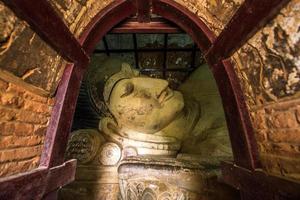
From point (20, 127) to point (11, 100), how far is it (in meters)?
0.21

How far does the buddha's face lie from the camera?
142 inches

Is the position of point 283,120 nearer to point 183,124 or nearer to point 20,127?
point 20,127

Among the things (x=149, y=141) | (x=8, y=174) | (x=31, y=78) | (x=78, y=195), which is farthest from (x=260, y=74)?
(x=78, y=195)

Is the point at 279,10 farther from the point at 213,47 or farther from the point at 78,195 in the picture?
the point at 78,195

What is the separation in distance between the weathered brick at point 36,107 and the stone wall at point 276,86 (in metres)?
1.61

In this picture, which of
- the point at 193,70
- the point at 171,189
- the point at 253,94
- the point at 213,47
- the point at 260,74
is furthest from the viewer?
the point at 193,70

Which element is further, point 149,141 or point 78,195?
point 149,141

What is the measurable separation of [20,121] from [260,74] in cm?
172

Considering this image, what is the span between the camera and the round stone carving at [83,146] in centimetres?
346

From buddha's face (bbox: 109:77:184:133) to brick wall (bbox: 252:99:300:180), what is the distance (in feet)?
7.31

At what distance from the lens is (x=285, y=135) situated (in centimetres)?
136

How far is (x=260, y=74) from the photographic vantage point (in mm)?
1432

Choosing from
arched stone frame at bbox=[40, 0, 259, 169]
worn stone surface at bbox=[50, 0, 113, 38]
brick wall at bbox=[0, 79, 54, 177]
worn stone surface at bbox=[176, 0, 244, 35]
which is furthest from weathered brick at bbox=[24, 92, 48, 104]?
worn stone surface at bbox=[176, 0, 244, 35]

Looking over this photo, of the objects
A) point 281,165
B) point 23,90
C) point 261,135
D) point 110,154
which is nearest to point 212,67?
point 261,135
